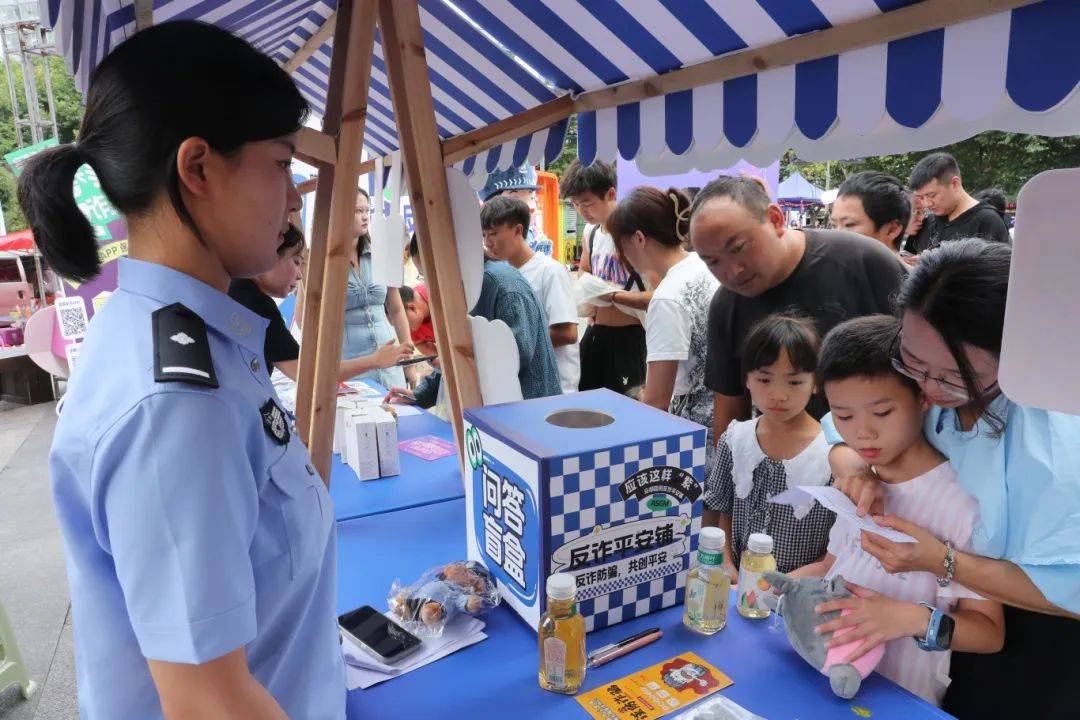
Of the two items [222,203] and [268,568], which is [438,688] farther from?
[222,203]

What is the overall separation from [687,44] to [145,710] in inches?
61.6

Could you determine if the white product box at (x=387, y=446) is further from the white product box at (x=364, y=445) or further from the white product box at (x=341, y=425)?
the white product box at (x=341, y=425)

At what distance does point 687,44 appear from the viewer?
1471 mm

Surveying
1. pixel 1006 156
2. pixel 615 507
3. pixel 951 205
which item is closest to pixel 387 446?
pixel 615 507

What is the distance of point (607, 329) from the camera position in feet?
10.5

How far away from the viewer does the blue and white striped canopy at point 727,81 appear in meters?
0.96

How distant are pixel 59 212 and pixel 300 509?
1.60 ft

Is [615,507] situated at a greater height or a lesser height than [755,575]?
greater

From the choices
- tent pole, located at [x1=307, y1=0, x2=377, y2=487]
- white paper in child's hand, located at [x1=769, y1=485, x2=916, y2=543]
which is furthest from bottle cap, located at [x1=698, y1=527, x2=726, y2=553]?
tent pole, located at [x1=307, y1=0, x2=377, y2=487]

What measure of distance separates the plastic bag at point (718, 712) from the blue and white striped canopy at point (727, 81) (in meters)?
0.98

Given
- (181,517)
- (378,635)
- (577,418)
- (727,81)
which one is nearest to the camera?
(181,517)

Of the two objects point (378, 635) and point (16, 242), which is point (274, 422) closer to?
point (378, 635)

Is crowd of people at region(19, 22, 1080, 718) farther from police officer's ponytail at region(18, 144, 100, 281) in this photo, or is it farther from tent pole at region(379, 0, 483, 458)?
tent pole at region(379, 0, 483, 458)

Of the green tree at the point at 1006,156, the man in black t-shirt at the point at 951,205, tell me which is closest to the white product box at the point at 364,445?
the man in black t-shirt at the point at 951,205
